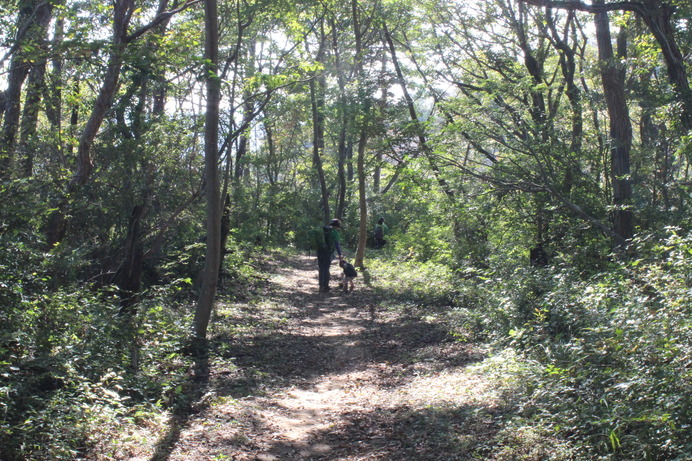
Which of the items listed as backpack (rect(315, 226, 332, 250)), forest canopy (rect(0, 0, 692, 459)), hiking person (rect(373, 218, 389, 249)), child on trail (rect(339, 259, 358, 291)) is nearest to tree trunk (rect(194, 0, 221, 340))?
forest canopy (rect(0, 0, 692, 459))

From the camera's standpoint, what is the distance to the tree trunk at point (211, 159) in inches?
301

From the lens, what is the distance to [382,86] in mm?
17250

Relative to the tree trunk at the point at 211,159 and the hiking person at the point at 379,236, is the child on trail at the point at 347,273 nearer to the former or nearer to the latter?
the tree trunk at the point at 211,159

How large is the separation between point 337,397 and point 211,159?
3737 mm

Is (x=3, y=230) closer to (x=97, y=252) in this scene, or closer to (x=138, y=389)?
(x=138, y=389)

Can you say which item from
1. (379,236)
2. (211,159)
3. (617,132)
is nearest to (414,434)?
(211,159)

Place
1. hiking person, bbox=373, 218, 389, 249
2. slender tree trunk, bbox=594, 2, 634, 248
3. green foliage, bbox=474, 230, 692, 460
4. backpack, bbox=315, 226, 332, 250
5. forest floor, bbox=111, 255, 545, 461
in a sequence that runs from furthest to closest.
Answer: hiking person, bbox=373, 218, 389, 249, backpack, bbox=315, 226, 332, 250, slender tree trunk, bbox=594, 2, 634, 248, forest floor, bbox=111, 255, 545, 461, green foliage, bbox=474, 230, 692, 460

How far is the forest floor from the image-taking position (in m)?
5.14

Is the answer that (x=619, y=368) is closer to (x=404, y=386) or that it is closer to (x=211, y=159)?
(x=404, y=386)

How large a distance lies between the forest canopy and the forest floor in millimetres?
628

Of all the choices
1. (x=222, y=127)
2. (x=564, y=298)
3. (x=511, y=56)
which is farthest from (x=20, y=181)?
(x=511, y=56)

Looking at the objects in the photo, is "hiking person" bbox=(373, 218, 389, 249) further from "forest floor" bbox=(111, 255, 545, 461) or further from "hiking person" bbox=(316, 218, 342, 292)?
"forest floor" bbox=(111, 255, 545, 461)

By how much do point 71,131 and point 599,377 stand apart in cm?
1011

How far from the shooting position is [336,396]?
6.95m
